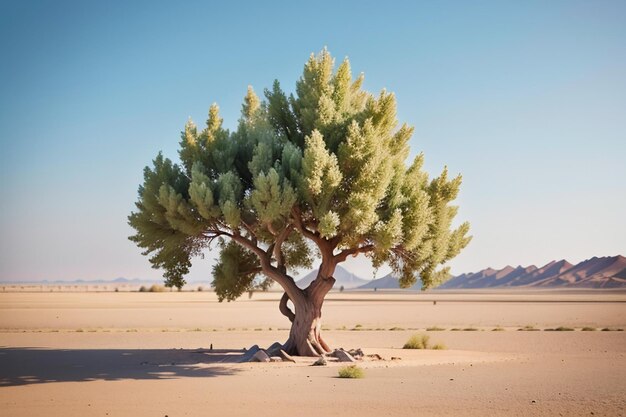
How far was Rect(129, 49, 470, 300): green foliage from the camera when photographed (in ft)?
77.2

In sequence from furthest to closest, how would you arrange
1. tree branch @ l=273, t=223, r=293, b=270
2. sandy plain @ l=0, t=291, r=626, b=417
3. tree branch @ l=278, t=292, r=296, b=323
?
1. tree branch @ l=278, t=292, r=296, b=323
2. tree branch @ l=273, t=223, r=293, b=270
3. sandy plain @ l=0, t=291, r=626, b=417

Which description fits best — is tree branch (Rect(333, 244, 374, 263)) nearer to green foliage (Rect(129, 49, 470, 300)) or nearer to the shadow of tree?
green foliage (Rect(129, 49, 470, 300))

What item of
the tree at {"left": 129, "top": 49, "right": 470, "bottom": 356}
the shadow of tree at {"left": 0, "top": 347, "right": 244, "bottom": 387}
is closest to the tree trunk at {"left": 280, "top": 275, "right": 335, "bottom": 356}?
the tree at {"left": 129, "top": 49, "right": 470, "bottom": 356}

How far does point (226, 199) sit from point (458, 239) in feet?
35.1

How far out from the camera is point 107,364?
25.1 meters

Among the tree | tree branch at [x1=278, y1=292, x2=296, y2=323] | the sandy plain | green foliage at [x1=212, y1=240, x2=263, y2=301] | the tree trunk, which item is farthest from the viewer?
green foliage at [x1=212, y1=240, x2=263, y2=301]

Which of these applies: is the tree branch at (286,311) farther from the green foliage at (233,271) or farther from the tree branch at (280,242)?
the green foliage at (233,271)

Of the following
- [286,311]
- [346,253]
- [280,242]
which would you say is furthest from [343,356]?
[280,242]

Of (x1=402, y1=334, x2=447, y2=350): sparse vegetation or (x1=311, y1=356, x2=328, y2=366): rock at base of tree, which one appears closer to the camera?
(x1=311, y1=356, x2=328, y2=366): rock at base of tree

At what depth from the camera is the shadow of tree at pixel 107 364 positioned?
21453mm

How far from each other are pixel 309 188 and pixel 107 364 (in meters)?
10.4

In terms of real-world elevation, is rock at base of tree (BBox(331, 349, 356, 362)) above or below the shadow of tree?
below

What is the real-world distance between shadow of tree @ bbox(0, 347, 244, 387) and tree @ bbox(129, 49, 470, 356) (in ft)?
10.5

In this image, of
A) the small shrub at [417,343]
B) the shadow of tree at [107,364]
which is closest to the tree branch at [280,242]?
the shadow of tree at [107,364]
